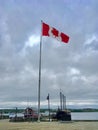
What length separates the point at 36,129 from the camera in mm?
34031

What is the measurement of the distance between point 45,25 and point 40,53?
411cm

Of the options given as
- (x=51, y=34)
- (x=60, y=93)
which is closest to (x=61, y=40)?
(x=51, y=34)

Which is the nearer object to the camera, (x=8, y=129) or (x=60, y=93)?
(x=8, y=129)

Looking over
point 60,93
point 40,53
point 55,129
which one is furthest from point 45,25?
point 60,93

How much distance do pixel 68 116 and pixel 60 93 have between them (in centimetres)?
1916

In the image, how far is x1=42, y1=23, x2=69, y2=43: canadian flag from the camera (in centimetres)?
3997

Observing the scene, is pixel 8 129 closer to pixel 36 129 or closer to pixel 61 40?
pixel 36 129

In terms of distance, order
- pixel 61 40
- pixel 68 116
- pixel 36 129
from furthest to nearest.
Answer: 1. pixel 68 116
2. pixel 61 40
3. pixel 36 129

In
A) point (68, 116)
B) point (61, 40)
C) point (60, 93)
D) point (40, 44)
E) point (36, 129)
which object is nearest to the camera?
point (36, 129)

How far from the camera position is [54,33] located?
40.0 metres

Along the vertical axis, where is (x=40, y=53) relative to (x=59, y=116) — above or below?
above

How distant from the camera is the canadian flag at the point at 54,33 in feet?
131

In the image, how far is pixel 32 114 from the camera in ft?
224

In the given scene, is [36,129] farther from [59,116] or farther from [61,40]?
[59,116]
